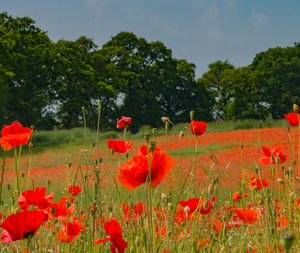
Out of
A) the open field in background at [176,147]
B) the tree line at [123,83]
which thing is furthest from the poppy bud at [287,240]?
the tree line at [123,83]

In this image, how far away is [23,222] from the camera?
0.84 m

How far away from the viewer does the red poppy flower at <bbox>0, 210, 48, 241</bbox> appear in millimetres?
837

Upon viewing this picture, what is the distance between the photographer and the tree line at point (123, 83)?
78.5ft

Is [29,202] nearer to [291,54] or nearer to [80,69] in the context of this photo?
[80,69]

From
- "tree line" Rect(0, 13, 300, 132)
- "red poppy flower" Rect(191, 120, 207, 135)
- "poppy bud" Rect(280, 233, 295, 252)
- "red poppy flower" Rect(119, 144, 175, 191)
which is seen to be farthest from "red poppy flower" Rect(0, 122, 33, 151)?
"tree line" Rect(0, 13, 300, 132)

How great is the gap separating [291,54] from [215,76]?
7974 mm

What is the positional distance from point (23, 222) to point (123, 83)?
90.1ft

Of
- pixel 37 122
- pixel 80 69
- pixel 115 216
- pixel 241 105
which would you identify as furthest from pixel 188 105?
pixel 115 216

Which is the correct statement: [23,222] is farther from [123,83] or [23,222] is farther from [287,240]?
[123,83]

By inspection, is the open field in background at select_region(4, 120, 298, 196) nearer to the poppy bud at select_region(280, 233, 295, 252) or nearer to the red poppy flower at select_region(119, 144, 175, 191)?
the red poppy flower at select_region(119, 144, 175, 191)

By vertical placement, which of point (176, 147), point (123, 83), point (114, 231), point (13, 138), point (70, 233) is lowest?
point (176, 147)

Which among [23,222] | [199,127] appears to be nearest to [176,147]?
[199,127]

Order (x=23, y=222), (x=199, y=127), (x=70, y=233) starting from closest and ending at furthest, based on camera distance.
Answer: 1. (x=23, y=222)
2. (x=70, y=233)
3. (x=199, y=127)

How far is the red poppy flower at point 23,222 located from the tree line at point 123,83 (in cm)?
1953
